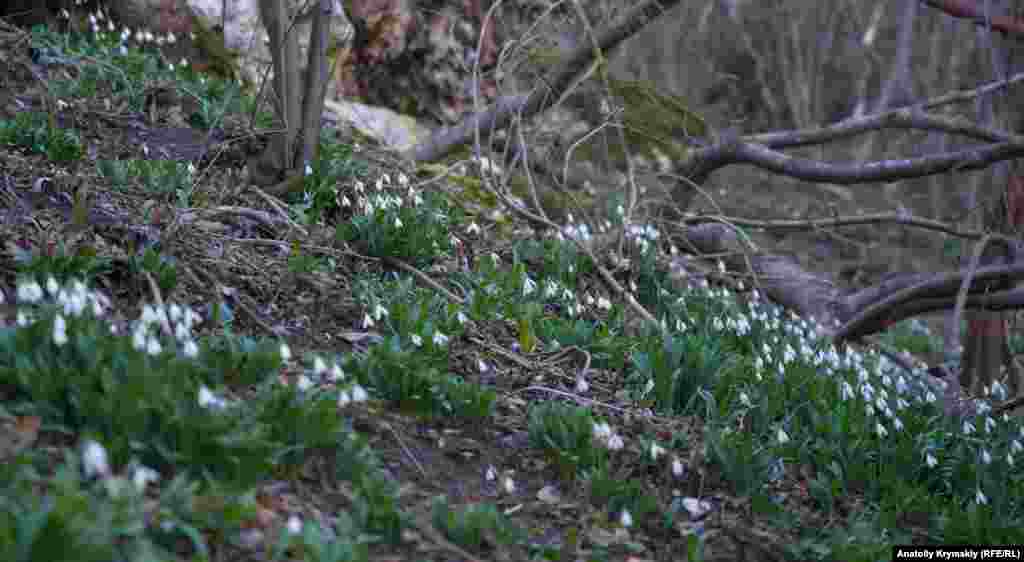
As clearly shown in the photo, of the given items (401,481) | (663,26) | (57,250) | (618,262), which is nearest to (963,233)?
(618,262)

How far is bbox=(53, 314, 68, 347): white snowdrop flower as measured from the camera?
2791 millimetres

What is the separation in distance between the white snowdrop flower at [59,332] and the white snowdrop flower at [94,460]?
45cm

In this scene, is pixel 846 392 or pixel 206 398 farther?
pixel 846 392

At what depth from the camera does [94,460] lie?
2.43 metres

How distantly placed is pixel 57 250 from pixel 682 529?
92.6 inches

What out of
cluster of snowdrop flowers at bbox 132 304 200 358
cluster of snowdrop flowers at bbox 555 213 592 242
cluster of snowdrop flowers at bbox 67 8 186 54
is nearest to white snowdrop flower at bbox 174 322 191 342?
cluster of snowdrop flowers at bbox 132 304 200 358

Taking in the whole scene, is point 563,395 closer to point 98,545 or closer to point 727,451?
point 727,451

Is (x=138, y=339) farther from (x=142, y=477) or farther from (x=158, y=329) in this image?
(x=142, y=477)

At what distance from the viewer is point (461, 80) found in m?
8.98

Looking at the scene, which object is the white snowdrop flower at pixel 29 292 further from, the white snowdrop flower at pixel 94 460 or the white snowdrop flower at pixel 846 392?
the white snowdrop flower at pixel 846 392

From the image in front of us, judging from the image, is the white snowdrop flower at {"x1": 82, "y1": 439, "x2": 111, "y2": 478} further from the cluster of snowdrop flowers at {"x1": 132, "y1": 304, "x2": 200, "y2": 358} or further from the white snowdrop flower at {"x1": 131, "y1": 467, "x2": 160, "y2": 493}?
the cluster of snowdrop flowers at {"x1": 132, "y1": 304, "x2": 200, "y2": 358}

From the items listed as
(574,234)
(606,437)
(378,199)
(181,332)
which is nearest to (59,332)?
(181,332)

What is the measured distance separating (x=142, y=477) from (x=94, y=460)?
12 centimetres

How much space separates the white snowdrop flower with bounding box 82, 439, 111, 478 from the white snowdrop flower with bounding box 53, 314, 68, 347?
45 centimetres
